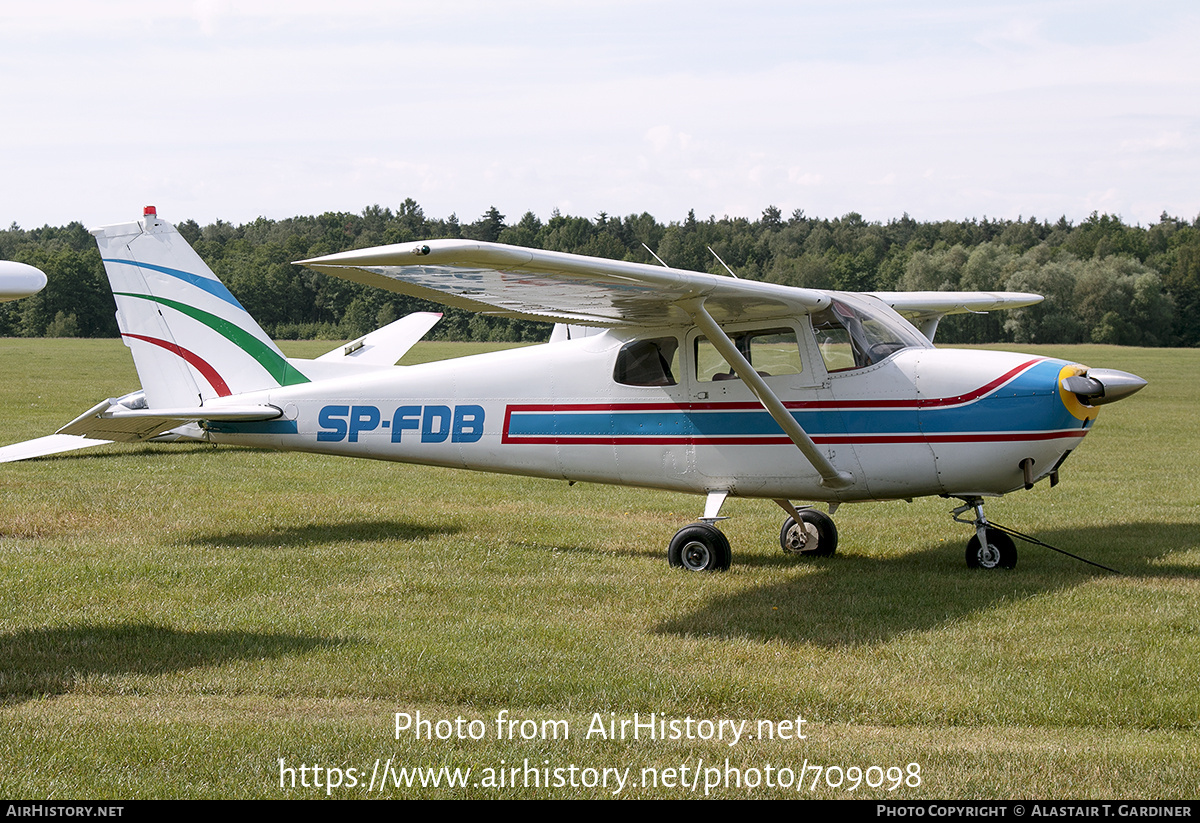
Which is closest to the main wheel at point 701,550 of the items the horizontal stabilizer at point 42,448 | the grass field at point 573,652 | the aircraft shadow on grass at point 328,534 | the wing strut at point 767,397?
the grass field at point 573,652

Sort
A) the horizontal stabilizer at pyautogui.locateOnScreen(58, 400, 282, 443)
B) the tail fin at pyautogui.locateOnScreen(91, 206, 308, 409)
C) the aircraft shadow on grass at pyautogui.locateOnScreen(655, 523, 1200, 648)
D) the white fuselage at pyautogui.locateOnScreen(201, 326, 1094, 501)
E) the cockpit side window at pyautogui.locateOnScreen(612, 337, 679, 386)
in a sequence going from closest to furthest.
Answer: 1. the aircraft shadow on grass at pyautogui.locateOnScreen(655, 523, 1200, 648)
2. the white fuselage at pyautogui.locateOnScreen(201, 326, 1094, 501)
3. the cockpit side window at pyautogui.locateOnScreen(612, 337, 679, 386)
4. the horizontal stabilizer at pyautogui.locateOnScreen(58, 400, 282, 443)
5. the tail fin at pyautogui.locateOnScreen(91, 206, 308, 409)

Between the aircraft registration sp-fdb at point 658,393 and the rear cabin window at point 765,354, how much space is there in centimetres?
2

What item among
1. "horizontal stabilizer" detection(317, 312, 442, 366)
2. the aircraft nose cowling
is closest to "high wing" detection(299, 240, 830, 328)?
the aircraft nose cowling

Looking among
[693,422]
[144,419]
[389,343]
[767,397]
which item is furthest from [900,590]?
[389,343]

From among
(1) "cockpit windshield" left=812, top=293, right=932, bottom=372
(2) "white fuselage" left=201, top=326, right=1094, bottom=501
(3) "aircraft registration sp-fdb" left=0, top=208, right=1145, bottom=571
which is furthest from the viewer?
(1) "cockpit windshield" left=812, top=293, right=932, bottom=372

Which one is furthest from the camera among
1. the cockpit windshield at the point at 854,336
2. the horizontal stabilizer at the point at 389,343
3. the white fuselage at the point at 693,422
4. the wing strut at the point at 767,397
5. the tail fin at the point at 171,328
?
the horizontal stabilizer at the point at 389,343

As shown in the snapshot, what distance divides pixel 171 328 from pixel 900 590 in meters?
7.67

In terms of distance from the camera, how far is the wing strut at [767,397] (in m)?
8.02

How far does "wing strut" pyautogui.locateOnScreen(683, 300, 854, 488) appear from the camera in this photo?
802cm

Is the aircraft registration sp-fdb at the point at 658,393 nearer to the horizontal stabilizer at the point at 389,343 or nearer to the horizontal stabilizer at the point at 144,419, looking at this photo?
the horizontal stabilizer at the point at 144,419

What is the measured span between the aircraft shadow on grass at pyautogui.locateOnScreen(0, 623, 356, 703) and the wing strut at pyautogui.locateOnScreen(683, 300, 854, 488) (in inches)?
136

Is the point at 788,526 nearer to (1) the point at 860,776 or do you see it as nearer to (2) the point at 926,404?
(2) the point at 926,404

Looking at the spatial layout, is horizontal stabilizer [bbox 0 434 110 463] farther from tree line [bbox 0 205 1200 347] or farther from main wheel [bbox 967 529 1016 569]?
tree line [bbox 0 205 1200 347]

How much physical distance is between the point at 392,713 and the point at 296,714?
0.48 metres
